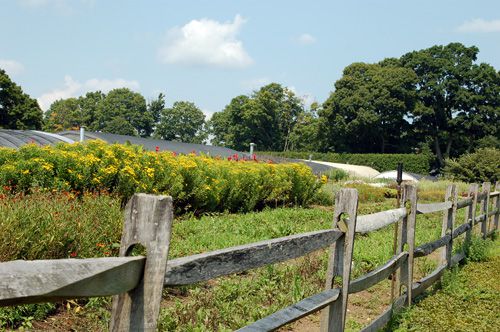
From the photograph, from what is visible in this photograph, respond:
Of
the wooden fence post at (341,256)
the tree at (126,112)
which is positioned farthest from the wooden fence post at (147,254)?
the tree at (126,112)

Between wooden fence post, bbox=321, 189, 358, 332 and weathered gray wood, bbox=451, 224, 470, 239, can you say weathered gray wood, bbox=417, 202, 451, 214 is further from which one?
wooden fence post, bbox=321, 189, 358, 332

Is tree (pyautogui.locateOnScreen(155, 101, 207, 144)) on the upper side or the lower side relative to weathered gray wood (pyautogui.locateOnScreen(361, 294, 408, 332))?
upper

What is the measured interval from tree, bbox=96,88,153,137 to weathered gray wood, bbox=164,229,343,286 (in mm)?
77666

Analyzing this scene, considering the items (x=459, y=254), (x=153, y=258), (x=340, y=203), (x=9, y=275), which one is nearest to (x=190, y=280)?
(x=153, y=258)

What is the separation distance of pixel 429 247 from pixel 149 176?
6098 mm

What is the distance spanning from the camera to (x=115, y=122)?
77688 mm

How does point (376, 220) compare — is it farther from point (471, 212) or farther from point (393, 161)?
point (393, 161)

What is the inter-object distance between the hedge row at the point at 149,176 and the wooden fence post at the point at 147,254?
21.4 feet

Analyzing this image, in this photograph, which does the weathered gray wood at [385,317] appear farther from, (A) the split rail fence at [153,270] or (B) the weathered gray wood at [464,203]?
(B) the weathered gray wood at [464,203]

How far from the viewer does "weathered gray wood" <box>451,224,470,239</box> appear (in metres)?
7.91

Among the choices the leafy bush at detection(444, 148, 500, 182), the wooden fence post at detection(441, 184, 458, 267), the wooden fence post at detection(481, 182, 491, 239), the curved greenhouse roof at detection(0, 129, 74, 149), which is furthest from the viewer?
the leafy bush at detection(444, 148, 500, 182)

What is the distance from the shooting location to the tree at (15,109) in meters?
46.7

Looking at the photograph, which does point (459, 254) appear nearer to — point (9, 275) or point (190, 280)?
point (190, 280)

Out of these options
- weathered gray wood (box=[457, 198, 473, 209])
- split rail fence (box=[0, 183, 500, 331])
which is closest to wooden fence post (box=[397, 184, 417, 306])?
split rail fence (box=[0, 183, 500, 331])
